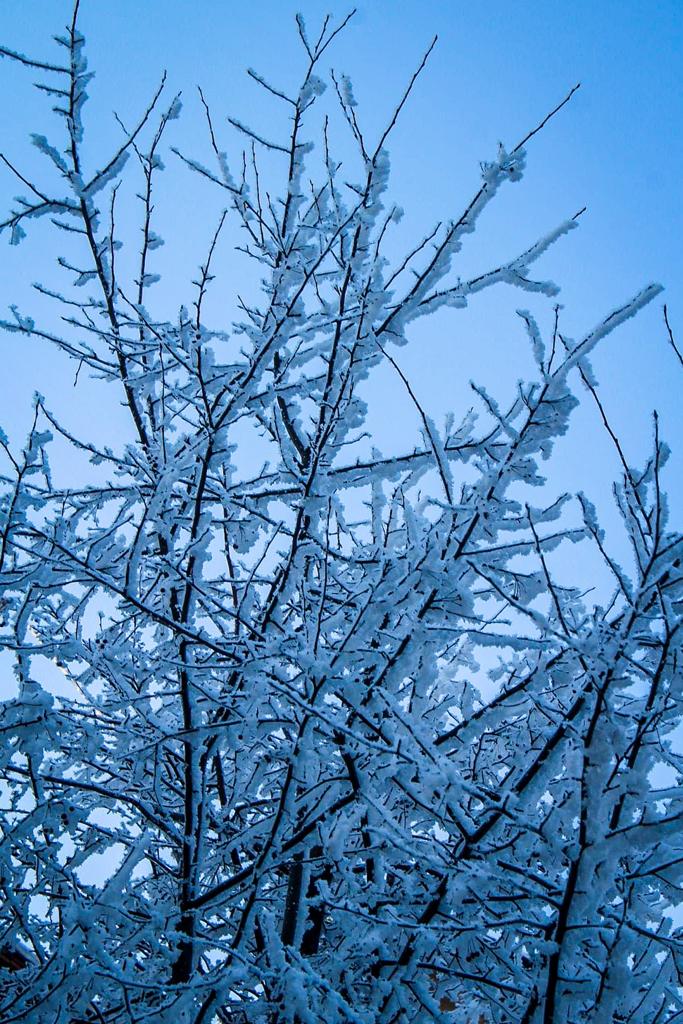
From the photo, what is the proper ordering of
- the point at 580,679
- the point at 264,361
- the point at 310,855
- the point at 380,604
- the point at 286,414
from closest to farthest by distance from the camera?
1. the point at 380,604
2. the point at 580,679
3. the point at 264,361
4. the point at 310,855
5. the point at 286,414

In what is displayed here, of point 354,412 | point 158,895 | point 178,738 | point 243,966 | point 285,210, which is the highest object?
point 285,210

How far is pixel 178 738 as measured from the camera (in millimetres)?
2502

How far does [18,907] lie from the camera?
7.51 ft

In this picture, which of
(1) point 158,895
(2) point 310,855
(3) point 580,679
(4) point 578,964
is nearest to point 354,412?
(3) point 580,679

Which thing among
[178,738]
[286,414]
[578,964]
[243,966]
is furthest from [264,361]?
[578,964]

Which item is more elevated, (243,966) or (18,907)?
(18,907)

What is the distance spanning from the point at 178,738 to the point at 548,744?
1336 mm

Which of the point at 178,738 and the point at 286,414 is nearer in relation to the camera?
the point at 178,738

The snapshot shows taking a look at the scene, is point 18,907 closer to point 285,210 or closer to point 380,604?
point 380,604

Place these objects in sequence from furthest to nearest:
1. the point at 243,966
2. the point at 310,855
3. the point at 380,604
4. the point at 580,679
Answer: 1. the point at 310,855
2. the point at 580,679
3. the point at 380,604
4. the point at 243,966

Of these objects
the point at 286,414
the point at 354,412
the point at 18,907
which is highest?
the point at 286,414

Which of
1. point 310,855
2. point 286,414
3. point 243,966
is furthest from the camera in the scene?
point 286,414

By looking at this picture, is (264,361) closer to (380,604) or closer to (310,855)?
(380,604)

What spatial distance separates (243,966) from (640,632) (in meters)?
1.49
